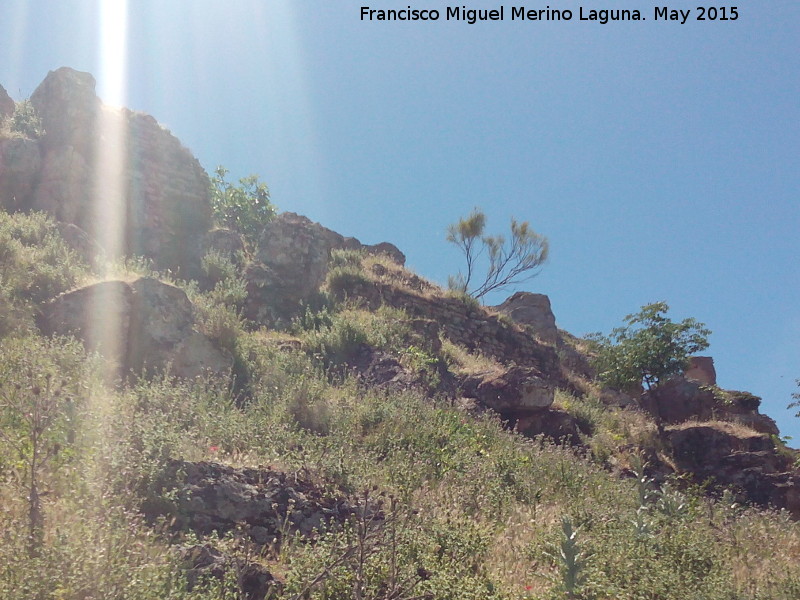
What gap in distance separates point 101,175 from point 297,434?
415 inches

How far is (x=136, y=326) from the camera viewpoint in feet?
27.2

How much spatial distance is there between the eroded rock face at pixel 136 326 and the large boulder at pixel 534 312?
13238mm

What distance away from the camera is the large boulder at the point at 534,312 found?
20.6 meters

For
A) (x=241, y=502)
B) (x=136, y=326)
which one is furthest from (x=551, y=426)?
(x=241, y=502)

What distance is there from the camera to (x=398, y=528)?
15.9 feet

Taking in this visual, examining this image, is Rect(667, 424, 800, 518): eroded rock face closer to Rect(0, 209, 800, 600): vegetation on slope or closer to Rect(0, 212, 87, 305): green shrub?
Rect(0, 209, 800, 600): vegetation on slope

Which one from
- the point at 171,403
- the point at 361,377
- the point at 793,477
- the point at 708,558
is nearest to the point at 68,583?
the point at 171,403

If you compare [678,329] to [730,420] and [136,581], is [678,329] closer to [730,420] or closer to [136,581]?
[730,420]

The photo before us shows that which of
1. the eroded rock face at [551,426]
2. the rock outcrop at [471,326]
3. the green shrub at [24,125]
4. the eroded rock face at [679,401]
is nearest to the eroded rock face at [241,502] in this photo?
the eroded rock face at [551,426]

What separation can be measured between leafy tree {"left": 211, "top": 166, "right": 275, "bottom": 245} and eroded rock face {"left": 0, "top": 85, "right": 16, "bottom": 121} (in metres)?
6.57

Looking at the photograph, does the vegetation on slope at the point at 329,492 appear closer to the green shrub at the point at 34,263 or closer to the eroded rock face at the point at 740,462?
the green shrub at the point at 34,263

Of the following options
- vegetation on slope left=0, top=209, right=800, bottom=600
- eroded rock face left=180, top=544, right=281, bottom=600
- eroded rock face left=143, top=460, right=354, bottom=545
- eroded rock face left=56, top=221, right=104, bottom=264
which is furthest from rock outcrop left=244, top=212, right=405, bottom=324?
eroded rock face left=180, top=544, right=281, bottom=600

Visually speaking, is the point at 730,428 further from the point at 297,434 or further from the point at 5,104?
the point at 5,104

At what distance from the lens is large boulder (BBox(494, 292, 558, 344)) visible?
20.6 meters
